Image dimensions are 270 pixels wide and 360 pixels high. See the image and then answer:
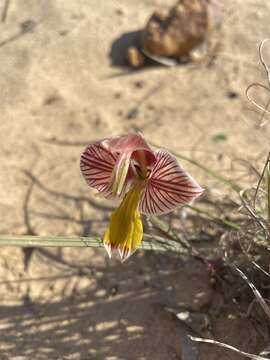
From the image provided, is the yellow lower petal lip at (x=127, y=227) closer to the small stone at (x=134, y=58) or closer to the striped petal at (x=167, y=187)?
the striped petal at (x=167, y=187)

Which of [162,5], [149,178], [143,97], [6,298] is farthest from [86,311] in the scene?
[162,5]

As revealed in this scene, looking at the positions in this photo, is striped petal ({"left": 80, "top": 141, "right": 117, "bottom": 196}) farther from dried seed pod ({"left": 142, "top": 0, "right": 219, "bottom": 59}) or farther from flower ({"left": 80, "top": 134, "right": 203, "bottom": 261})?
dried seed pod ({"left": 142, "top": 0, "right": 219, "bottom": 59})

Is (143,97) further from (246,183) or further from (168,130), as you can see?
(246,183)

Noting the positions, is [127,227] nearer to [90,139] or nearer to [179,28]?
[90,139]

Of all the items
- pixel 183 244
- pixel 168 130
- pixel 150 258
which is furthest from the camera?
pixel 168 130

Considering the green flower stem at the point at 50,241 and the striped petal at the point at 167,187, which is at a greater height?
the striped petal at the point at 167,187

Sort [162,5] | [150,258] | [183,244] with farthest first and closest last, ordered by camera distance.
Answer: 1. [162,5]
2. [150,258]
3. [183,244]

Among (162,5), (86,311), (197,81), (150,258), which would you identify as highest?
(162,5)

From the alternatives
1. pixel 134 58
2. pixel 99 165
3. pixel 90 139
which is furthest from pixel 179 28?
pixel 99 165

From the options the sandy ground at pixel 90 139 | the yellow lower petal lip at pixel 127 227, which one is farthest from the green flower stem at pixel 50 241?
the sandy ground at pixel 90 139
